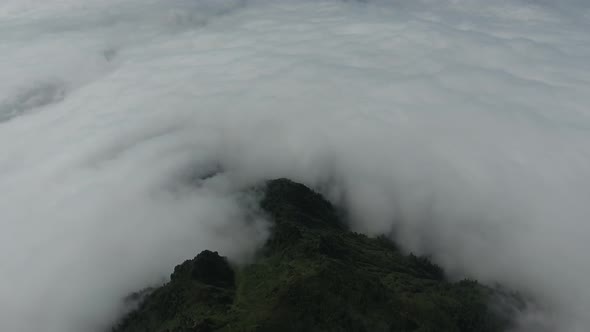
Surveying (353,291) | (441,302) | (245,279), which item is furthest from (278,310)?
(441,302)

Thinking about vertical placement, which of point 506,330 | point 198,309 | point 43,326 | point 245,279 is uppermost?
point 198,309

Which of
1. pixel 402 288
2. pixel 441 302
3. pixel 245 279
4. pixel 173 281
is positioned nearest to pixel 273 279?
pixel 245 279

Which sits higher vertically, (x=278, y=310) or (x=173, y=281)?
(x=278, y=310)

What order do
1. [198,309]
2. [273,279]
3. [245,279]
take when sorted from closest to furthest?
[198,309]
[273,279]
[245,279]

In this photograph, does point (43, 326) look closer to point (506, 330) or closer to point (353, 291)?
point (353, 291)

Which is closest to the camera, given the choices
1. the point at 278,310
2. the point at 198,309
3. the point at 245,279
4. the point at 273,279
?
the point at 278,310

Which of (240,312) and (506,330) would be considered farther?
(506,330)
